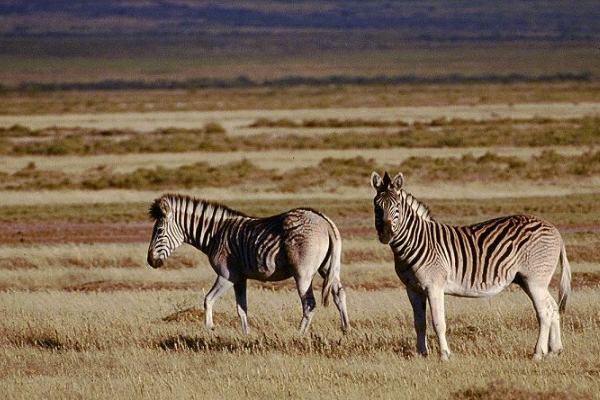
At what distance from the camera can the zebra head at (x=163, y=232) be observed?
13133 mm

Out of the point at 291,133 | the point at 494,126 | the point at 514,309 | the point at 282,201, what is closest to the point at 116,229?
the point at 282,201

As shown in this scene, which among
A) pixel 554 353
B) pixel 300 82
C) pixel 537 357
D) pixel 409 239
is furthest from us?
pixel 300 82

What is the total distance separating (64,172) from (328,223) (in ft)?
75.8

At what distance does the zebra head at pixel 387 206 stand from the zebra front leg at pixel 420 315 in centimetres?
75

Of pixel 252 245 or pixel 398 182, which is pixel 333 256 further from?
pixel 398 182

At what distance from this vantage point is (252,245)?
12734mm

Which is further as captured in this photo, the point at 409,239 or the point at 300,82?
the point at 300,82

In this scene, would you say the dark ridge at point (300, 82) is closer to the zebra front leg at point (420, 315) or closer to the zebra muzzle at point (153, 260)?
the zebra muzzle at point (153, 260)

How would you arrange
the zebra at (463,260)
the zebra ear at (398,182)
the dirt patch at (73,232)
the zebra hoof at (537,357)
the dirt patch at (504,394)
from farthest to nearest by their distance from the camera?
the dirt patch at (73,232) → the zebra hoof at (537,357) → the zebra at (463,260) → the zebra ear at (398,182) → the dirt patch at (504,394)

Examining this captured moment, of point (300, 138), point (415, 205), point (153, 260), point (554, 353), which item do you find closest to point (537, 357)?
point (554, 353)

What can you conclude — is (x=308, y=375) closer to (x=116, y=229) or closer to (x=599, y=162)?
(x=116, y=229)

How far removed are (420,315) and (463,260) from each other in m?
0.62

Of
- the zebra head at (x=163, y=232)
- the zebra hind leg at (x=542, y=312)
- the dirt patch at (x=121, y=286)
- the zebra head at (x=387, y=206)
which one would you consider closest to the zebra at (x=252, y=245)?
→ the zebra head at (x=163, y=232)

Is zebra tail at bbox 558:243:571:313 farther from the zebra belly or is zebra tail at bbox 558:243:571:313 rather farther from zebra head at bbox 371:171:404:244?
zebra head at bbox 371:171:404:244
